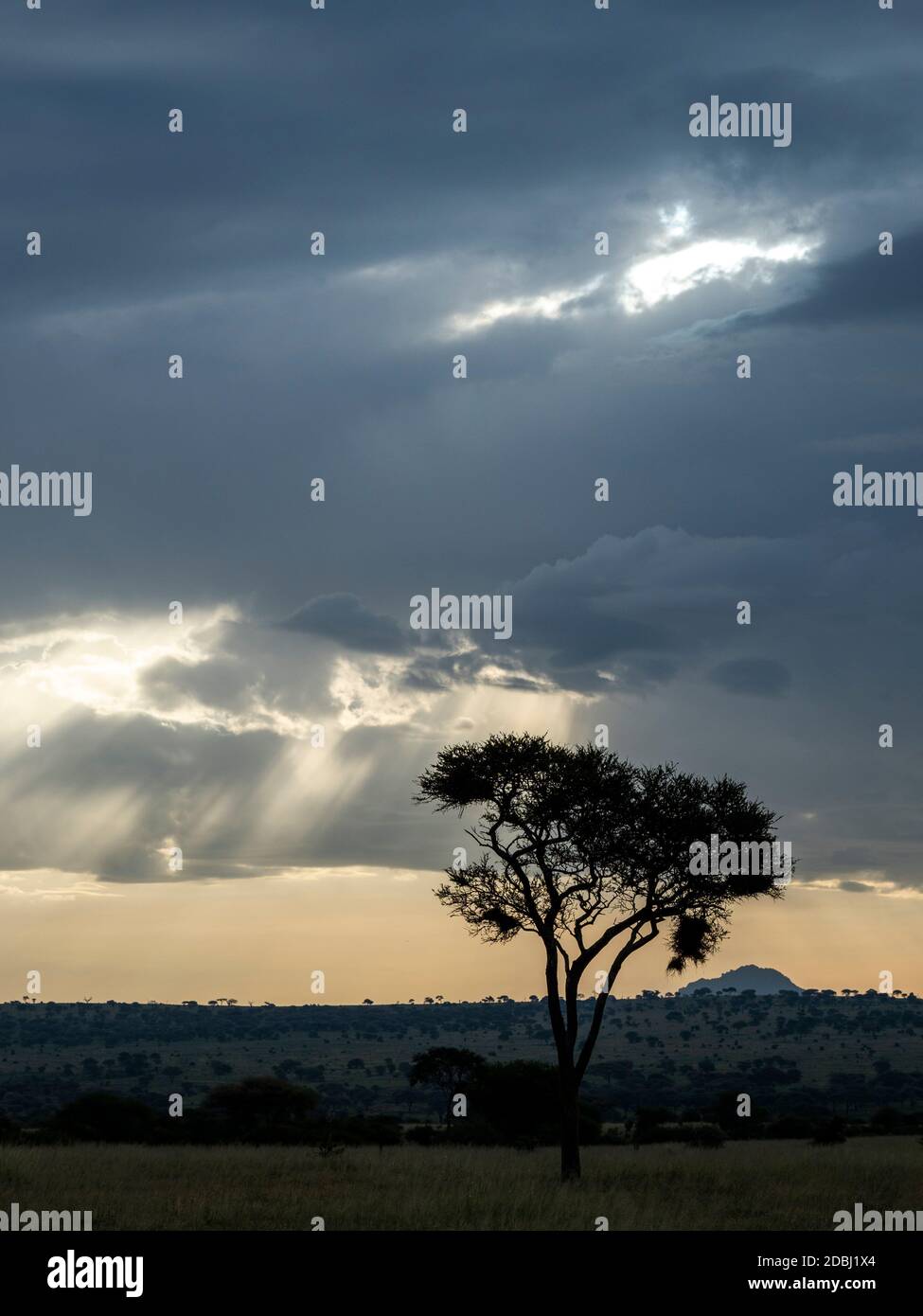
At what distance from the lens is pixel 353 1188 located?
1187 inches

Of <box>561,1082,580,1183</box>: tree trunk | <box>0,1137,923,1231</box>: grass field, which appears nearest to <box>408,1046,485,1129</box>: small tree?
<box>0,1137,923,1231</box>: grass field

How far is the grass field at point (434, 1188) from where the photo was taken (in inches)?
1013

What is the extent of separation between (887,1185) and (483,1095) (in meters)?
44.9

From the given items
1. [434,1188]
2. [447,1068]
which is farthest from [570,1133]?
[447,1068]

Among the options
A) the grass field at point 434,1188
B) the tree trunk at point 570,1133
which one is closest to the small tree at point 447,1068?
the grass field at point 434,1188

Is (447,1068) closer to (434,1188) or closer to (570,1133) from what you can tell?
(570,1133)

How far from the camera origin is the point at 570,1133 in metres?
34.7

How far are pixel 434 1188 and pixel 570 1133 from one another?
19.2 ft

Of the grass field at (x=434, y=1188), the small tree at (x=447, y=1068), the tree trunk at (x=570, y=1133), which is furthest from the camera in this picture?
the small tree at (x=447, y=1068)

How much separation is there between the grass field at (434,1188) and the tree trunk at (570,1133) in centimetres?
46

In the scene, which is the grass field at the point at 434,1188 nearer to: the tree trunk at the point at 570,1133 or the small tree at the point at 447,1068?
the tree trunk at the point at 570,1133

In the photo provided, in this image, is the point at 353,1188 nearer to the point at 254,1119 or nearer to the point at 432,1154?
the point at 432,1154
